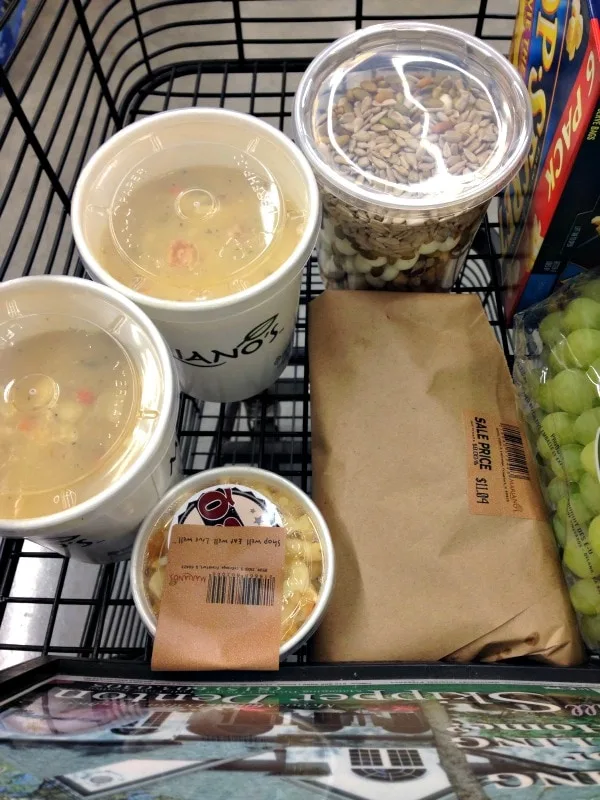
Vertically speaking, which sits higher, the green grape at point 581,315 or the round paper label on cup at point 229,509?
the green grape at point 581,315

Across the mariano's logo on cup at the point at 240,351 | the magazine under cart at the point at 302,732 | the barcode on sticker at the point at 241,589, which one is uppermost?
the mariano's logo on cup at the point at 240,351

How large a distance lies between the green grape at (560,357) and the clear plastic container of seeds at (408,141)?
14cm

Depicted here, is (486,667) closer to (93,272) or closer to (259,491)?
(259,491)

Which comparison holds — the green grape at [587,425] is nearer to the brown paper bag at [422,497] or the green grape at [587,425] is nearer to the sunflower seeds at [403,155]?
the brown paper bag at [422,497]

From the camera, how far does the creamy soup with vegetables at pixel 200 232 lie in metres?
0.60

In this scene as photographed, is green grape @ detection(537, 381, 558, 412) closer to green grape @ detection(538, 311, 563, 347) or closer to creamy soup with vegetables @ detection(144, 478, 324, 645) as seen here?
green grape @ detection(538, 311, 563, 347)

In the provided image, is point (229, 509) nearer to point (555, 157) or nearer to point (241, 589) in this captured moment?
point (241, 589)

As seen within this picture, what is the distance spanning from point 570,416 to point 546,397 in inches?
1.5

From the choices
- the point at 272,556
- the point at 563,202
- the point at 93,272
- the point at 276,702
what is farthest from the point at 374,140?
the point at 276,702

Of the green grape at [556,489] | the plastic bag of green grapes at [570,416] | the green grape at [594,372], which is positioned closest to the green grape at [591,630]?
the plastic bag of green grapes at [570,416]

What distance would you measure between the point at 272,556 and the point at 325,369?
0.70ft

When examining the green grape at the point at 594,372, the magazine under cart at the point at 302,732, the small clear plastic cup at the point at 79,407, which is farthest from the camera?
the green grape at the point at 594,372

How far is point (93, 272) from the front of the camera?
573 mm

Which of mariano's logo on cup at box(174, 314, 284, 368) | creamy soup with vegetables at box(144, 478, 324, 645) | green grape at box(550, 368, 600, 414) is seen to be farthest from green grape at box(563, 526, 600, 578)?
mariano's logo on cup at box(174, 314, 284, 368)
